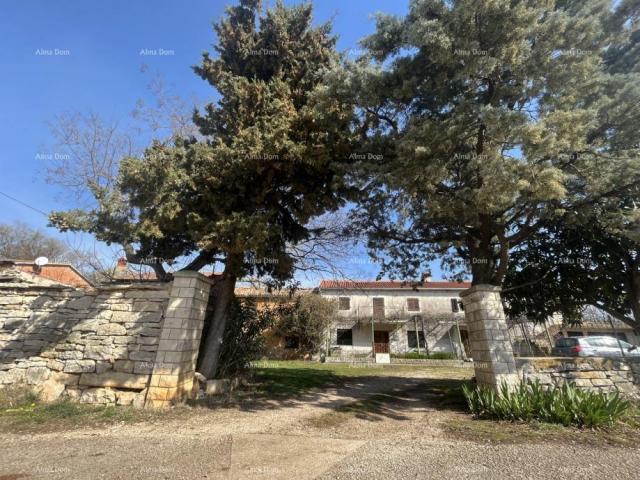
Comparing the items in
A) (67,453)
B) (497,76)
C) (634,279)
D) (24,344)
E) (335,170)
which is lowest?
(67,453)

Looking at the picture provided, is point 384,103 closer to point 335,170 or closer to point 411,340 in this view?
point 335,170

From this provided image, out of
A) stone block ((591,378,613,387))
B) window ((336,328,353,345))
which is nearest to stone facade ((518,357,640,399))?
stone block ((591,378,613,387))

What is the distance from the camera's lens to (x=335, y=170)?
8.06m

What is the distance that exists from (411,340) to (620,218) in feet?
71.2

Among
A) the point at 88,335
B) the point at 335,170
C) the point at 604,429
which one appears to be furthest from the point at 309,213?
the point at 604,429

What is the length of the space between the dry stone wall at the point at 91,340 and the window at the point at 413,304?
23683mm

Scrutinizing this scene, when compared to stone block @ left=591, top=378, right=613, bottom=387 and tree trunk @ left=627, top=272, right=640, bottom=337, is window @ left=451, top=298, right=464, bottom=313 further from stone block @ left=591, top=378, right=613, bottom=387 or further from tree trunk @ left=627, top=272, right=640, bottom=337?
stone block @ left=591, top=378, right=613, bottom=387

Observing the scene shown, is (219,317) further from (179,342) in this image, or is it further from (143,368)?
(143,368)

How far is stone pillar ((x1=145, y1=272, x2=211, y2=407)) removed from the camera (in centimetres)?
646

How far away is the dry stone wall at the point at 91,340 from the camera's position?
21.8ft

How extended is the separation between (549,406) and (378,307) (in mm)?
22549

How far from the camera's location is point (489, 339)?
668 cm

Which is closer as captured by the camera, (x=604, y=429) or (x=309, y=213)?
(x=604, y=429)

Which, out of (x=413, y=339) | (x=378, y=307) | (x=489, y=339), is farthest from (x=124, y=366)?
(x=413, y=339)
